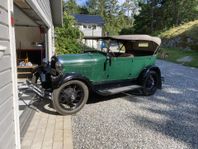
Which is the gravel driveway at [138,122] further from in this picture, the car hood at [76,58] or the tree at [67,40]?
the tree at [67,40]

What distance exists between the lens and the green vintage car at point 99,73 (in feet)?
16.2

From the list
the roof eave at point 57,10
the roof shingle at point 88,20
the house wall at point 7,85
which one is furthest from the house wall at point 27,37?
the roof shingle at point 88,20

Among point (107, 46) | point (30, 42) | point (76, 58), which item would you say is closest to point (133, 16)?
point (30, 42)

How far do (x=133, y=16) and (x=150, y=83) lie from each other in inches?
1349

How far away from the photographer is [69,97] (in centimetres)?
495

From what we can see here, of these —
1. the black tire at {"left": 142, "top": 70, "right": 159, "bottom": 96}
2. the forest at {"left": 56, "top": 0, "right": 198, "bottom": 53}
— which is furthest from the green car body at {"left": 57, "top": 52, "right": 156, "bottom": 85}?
the forest at {"left": 56, "top": 0, "right": 198, "bottom": 53}

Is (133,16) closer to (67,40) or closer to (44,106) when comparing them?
(67,40)

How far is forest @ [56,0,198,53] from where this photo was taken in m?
14.0

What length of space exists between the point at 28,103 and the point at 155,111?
9.32 feet

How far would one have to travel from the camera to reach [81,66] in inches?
206

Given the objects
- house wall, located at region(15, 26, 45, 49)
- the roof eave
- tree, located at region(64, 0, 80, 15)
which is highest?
tree, located at region(64, 0, 80, 15)

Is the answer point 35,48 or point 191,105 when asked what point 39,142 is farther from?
point 35,48

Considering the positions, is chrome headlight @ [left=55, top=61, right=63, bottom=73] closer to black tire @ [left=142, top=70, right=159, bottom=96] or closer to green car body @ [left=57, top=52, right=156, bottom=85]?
green car body @ [left=57, top=52, right=156, bottom=85]

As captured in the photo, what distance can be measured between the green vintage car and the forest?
21.4 feet
